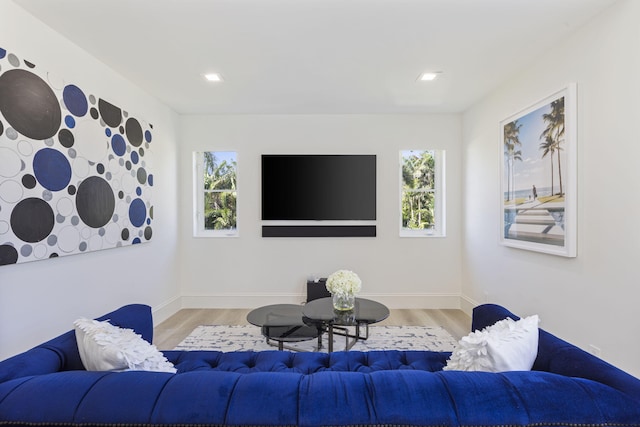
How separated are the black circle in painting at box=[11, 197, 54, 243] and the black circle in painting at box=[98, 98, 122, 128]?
1.04 m

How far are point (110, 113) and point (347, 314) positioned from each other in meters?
2.83

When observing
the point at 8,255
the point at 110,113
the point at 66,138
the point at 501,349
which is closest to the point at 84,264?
the point at 8,255

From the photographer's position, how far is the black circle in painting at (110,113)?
→ 2.83 m

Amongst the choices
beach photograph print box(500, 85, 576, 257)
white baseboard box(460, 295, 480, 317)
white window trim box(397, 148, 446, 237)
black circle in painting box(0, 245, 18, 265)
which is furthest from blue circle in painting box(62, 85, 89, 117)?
white baseboard box(460, 295, 480, 317)

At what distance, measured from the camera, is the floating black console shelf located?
4.27 metres

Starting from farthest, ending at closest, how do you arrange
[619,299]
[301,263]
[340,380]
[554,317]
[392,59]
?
1. [301,263]
2. [392,59]
3. [554,317]
4. [619,299]
5. [340,380]

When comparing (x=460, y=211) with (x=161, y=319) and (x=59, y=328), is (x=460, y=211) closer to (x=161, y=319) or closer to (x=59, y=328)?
(x=161, y=319)

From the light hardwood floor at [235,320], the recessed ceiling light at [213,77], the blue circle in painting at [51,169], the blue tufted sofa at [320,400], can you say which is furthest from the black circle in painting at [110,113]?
the blue tufted sofa at [320,400]

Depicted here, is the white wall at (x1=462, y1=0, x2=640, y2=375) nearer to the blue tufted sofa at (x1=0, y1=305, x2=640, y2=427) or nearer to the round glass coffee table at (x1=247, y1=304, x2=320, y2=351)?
the blue tufted sofa at (x1=0, y1=305, x2=640, y2=427)

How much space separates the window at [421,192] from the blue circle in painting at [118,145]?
3.35 metres

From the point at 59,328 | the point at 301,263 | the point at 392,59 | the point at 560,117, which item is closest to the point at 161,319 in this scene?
the point at 59,328

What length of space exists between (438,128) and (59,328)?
4526mm

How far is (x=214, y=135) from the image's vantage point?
14.2 ft

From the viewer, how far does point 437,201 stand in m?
4.43
